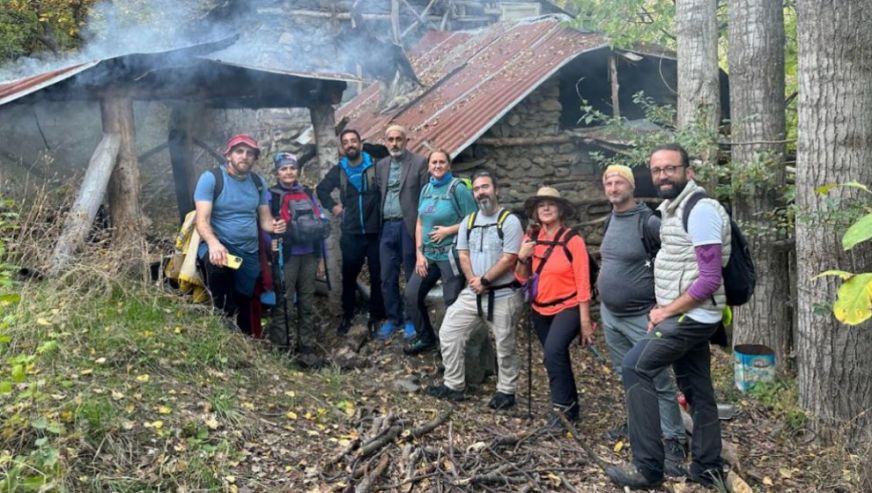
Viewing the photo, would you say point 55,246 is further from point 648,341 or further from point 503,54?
point 503,54

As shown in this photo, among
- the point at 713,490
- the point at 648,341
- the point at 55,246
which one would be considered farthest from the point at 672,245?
the point at 55,246

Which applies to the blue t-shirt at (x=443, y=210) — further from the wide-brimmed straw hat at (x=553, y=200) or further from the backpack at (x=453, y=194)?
the wide-brimmed straw hat at (x=553, y=200)

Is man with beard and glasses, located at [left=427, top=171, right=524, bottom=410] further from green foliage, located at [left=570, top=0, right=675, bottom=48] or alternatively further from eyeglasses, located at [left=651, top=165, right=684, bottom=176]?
green foliage, located at [left=570, top=0, right=675, bottom=48]

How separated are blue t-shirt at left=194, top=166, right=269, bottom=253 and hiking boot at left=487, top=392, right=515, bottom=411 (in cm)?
235

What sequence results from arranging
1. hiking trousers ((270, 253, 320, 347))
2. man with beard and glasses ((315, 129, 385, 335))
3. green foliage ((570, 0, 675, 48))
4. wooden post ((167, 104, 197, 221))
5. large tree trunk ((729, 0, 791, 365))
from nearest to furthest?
hiking trousers ((270, 253, 320, 347)) < large tree trunk ((729, 0, 791, 365)) < man with beard and glasses ((315, 129, 385, 335)) < wooden post ((167, 104, 197, 221)) < green foliage ((570, 0, 675, 48))

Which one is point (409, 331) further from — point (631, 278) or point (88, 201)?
point (88, 201)

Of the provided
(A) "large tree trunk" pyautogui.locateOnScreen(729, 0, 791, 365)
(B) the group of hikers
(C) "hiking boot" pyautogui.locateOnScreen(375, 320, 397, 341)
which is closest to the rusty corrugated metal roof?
(B) the group of hikers

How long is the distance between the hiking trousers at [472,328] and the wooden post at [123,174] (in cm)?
307

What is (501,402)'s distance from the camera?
245 inches

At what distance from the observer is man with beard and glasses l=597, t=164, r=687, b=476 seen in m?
4.98

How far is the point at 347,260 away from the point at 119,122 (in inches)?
97.2

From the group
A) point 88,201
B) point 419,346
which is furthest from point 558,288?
point 88,201

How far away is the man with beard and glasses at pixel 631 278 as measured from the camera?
16.3 ft

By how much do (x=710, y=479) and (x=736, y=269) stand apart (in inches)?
52.0
